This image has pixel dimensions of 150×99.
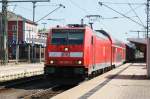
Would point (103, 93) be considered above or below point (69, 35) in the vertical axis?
below

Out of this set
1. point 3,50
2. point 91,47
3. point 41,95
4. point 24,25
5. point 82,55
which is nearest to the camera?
point 41,95

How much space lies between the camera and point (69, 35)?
25.7 metres

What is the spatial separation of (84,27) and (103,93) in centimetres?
645

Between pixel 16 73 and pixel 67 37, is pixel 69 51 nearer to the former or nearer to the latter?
pixel 67 37

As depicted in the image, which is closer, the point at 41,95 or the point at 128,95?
the point at 128,95

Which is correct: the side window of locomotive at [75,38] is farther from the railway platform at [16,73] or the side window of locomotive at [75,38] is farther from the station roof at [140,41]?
the station roof at [140,41]

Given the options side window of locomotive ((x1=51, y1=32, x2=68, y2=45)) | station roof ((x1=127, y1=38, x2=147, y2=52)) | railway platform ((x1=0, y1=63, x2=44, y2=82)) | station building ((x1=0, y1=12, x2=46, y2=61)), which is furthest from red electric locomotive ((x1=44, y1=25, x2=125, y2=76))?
station building ((x1=0, y1=12, x2=46, y2=61))

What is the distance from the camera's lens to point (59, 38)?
2556cm

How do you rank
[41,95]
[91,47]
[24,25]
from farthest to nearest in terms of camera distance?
[24,25], [91,47], [41,95]

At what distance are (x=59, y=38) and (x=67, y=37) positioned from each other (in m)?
0.41

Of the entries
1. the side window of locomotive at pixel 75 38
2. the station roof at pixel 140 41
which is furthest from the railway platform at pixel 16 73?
the station roof at pixel 140 41

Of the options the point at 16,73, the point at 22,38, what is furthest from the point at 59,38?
the point at 22,38

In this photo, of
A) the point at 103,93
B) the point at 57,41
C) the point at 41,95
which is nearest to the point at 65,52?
the point at 57,41

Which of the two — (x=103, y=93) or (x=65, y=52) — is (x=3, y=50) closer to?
(x=65, y=52)
